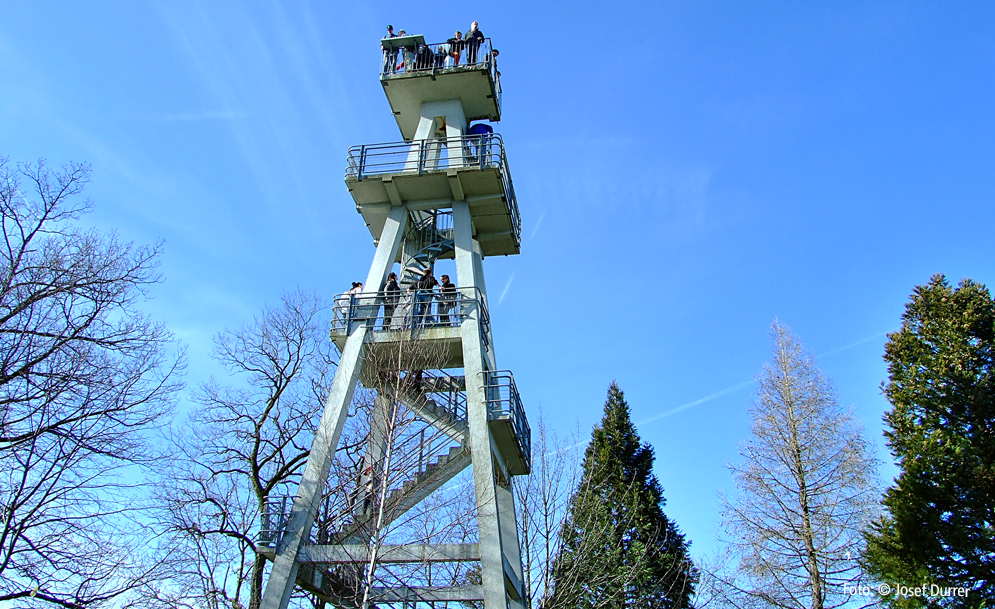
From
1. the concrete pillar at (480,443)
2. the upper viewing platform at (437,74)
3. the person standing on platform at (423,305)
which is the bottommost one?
the concrete pillar at (480,443)

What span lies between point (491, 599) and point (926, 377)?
1632 centimetres

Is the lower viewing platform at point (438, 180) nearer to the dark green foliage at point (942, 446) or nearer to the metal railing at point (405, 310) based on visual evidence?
the metal railing at point (405, 310)

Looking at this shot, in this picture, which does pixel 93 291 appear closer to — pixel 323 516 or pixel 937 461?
pixel 323 516

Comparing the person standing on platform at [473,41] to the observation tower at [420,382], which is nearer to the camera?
the observation tower at [420,382]

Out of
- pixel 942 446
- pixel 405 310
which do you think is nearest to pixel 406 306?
pixel 405 310

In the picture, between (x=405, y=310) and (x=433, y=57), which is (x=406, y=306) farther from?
(x=433, y=57)

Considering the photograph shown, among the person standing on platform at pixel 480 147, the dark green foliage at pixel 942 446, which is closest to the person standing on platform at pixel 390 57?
the person standing on platform at pixel 480 147

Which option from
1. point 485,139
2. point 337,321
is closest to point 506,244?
point 485,139

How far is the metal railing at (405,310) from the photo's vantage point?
54.3 feet

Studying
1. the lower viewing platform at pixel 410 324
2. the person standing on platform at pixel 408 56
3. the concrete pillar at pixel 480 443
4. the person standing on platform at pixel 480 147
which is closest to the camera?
the concrete pillar at pixel 480 443

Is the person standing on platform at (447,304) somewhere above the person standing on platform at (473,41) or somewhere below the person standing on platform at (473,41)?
below

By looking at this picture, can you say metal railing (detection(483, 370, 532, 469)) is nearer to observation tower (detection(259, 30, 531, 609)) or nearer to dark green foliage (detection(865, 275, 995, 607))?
observation tower (detection(259, 30, 531, 609))

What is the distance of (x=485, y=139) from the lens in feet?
61.1

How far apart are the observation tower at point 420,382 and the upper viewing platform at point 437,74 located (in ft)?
0.12
